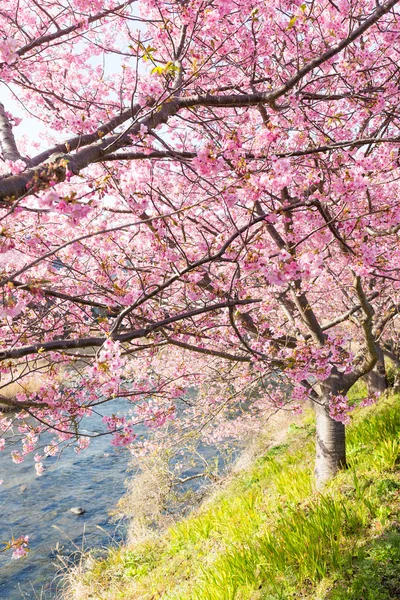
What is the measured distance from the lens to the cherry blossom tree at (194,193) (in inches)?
106

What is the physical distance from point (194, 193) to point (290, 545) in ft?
13.4

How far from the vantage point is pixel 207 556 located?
4.68 meters

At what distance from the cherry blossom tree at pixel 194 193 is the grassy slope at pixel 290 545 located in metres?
0.67

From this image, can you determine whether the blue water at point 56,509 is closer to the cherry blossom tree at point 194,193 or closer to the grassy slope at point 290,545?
the grassy slope at point 290,545

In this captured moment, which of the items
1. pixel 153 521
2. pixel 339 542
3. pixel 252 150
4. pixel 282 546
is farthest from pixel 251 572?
pixel 153 521

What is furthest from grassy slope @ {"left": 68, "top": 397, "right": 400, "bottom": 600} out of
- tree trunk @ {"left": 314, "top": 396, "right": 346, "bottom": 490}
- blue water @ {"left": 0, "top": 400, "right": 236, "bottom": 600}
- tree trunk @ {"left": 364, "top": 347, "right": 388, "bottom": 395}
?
tree trunk @ {"left": 364, "top": 347, "right": 388, "bottom": 395}

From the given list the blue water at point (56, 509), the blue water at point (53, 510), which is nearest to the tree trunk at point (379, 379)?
the blue water at point (56, 509)

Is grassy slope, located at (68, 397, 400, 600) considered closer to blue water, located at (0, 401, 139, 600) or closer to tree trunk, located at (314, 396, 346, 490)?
tree trunk, located at (314, 396, 346, 490)

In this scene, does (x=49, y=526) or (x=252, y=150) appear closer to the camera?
(x=252, y=150)

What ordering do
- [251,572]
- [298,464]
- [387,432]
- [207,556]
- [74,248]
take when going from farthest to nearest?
[298,464] → [387,432] → [207,556] → [251,572] → [74,248]

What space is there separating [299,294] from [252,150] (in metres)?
1.67

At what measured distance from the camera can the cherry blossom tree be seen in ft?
8.82

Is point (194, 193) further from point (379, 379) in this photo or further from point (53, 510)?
point (53, 510)

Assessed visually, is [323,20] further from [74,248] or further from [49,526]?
[49,526]
